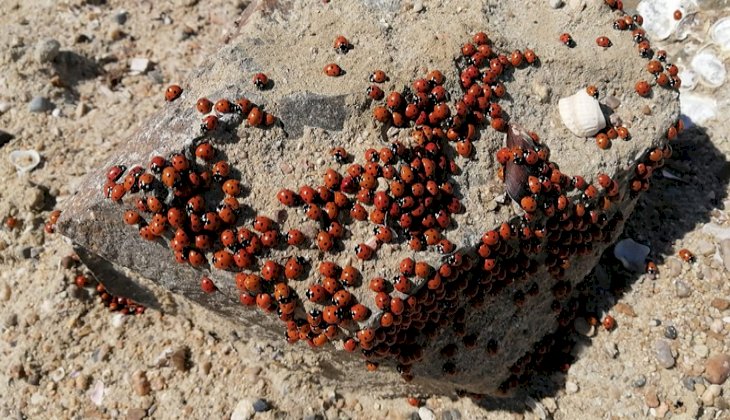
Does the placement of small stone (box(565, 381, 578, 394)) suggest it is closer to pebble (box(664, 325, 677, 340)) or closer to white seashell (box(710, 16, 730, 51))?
pebble (box(664, 325, 677, 340))

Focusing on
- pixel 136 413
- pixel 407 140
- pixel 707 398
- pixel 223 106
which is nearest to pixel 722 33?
pixel 707 398

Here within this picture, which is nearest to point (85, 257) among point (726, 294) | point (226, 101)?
point (226, 101)

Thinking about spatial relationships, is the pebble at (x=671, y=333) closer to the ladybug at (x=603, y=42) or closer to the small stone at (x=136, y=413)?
the ladybug at (x=603, y=42)

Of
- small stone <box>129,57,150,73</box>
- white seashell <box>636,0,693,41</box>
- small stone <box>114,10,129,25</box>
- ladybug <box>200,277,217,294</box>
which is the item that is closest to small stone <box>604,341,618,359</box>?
ladybug <box>200,277,217,294</box>

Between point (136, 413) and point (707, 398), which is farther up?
point (707, 398)

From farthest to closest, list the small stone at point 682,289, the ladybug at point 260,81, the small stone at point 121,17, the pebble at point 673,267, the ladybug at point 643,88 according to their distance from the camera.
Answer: the small stone at point 121,17 → the pebble at point 673,267 → the small stone at point 682,289 → the ladybug at point 643,88 → the ladybug at point 260,81

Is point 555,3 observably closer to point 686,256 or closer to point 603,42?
point 603,42

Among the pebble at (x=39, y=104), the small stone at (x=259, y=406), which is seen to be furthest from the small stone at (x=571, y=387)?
the pebble at (x=39, y=104)
